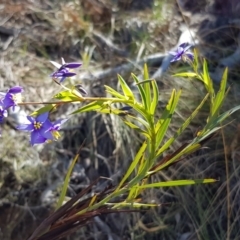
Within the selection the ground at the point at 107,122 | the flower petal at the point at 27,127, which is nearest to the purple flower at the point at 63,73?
the flower petal at the point at 27,127

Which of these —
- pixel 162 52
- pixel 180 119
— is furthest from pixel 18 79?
pixel 180 119

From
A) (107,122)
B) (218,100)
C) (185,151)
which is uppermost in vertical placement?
(218,100)

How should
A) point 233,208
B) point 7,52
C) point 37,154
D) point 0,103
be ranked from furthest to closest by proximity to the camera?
1. point 7,52
2. point 37,154
3. point 233,208
4. point 0,103

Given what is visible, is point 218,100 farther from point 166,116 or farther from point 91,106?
point 91,106

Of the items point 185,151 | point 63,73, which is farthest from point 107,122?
point 63,73

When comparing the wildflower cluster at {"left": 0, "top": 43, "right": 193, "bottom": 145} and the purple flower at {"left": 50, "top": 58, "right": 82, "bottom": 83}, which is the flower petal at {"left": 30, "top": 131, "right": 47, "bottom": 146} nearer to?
the wildflower cluster at {"left": 0, "top": 43, "right": 193, "bottom": 145}

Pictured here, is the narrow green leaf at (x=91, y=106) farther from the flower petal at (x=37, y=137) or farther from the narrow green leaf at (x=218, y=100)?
the narrow green leaf at (x=218, y=100)

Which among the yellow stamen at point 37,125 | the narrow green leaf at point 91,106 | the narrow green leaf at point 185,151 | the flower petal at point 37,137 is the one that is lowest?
the narrow green leaf at point 185,151

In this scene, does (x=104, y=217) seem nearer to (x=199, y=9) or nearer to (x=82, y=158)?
(x=82, y=158)

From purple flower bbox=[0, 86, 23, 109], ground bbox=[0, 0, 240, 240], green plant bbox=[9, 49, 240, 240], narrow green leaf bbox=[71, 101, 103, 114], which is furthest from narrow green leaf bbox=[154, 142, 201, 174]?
ground bbox=[0, 0, 240, 240]
